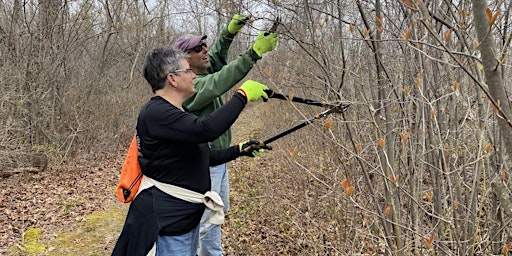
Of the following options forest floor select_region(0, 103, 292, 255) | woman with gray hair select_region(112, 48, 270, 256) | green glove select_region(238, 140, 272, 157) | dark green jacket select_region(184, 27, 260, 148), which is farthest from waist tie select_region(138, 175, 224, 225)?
forest floor select_region(0, 103, 292, 255)

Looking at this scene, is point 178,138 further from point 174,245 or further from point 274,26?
point 274,26

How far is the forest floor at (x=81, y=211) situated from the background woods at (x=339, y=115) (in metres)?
0.07

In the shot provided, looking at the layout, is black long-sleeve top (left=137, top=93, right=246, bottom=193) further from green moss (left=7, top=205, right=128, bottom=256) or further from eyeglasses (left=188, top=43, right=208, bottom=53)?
green moss (left=7, top=205, right=128, bottom=256)

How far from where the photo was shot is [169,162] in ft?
7.32

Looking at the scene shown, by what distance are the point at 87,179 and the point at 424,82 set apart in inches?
289

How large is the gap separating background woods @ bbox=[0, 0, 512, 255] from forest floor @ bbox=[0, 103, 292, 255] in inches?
2.9

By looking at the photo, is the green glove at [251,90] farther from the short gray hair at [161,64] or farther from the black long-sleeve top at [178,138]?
the short gray hair at [161,64]

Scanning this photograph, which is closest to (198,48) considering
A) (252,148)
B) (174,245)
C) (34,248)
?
(252,148)

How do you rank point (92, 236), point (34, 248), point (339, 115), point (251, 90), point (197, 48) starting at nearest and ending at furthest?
point (251, 90) → point (197, 48) → point (339, 115) → point (34, 248) → point (92, 236)

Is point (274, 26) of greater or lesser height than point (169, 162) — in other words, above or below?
above

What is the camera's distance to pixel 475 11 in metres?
1.24

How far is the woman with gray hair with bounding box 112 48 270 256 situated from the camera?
85.0 inches

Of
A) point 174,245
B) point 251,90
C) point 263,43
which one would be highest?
point 263,43

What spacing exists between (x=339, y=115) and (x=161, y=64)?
1.52m
